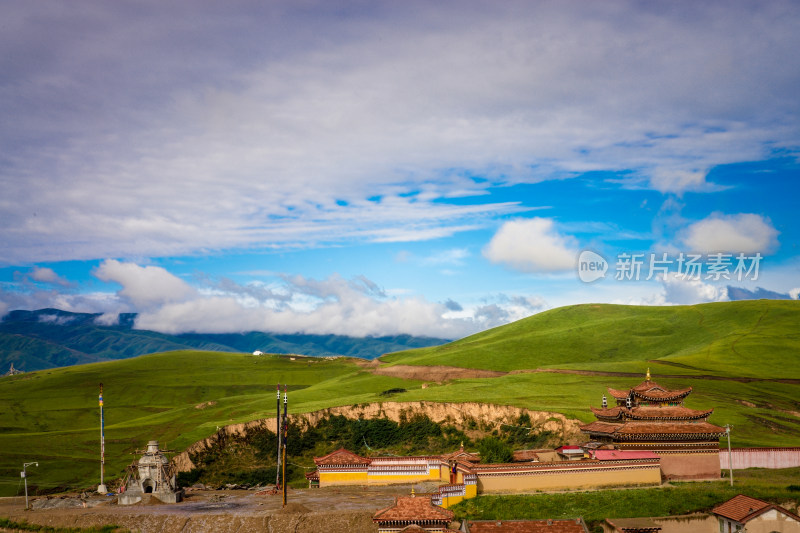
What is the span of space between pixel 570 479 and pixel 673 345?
125 meters

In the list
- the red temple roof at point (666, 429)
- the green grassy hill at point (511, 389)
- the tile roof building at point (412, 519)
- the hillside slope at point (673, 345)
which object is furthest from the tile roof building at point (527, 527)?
the hillside slope at point (673, 345)

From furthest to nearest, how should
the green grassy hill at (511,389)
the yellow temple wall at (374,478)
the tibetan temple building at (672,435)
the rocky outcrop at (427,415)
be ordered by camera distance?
1. the green grassy hill at (511,389)
2. the rocky outcrop at (427,415)
3. the yellow temple wall at (374,478)
4. the tibetan temple building at (672,435)

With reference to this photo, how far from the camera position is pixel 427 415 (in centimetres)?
10150

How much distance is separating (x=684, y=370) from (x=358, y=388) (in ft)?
216

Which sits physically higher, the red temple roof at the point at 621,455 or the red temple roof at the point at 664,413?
the red temple roof at the point at 664,413

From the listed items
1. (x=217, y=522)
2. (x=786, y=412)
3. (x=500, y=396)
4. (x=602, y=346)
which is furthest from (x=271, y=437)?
(x=602, y=346)

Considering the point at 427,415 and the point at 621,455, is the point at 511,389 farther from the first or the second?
the point at 621,455

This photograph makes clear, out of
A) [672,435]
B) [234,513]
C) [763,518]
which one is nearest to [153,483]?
[234,513]

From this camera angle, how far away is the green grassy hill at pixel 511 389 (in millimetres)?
92812

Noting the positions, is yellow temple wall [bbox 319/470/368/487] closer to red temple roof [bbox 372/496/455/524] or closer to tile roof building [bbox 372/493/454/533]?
red temple roof [bbox 372/496/455/524]

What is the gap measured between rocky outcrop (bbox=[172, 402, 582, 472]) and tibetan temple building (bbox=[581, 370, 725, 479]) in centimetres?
2200

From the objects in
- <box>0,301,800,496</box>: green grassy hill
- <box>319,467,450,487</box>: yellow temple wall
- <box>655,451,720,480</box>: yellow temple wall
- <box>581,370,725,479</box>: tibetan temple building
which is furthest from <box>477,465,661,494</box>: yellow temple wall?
<box>0,301,800,496</box>: green grassy hill

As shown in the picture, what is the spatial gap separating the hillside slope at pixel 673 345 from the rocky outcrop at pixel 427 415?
46313 mm

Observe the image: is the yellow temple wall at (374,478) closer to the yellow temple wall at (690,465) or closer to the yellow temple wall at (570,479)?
the yellow temple wall at (570,479)
